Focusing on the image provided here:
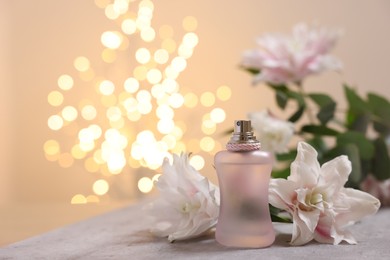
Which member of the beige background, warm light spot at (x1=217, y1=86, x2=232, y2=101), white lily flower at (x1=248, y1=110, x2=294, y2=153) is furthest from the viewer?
warm light spot at (x1=217, y1=86, x2=232, y2=101)

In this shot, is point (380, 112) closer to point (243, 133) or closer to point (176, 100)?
point (243, 133)

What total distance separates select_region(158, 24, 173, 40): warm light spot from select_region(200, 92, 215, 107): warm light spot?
0.28 metres

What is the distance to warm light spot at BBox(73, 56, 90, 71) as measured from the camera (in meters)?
2.28

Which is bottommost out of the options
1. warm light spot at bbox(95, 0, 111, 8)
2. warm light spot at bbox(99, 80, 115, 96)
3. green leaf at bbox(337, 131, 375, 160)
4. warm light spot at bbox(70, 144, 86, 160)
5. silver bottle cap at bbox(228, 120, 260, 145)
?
warm light spot at bbox(70, 144, 86, 160)

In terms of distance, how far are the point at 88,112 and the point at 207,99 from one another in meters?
0.50

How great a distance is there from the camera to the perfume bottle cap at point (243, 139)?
72 centimetres

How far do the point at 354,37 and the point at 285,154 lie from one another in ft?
3.47

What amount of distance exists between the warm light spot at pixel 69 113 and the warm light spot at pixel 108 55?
0.24 meters

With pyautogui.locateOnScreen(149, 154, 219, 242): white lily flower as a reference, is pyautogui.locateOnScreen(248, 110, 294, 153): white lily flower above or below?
above

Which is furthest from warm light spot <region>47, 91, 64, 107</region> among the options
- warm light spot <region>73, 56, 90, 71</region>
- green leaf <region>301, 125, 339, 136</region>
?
green leaf <region>301, 125, 339, 136</region>

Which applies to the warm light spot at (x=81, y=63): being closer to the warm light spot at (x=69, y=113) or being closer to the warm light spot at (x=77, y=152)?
the warm light spot at (x=69, y=113)

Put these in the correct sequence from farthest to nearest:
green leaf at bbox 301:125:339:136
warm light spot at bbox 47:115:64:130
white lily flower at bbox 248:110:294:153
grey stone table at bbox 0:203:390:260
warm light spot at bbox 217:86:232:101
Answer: warm light spot at bbox 47:115:64:130 → warm light spot at bbox 217:86:232:101 → green leaf at bbox 301:125:339:136 → white lily flower at bbox 248:110:294:153 → grey stone table at bbox 0:203:390:260

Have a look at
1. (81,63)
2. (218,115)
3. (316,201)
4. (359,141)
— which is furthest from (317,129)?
(81,63)

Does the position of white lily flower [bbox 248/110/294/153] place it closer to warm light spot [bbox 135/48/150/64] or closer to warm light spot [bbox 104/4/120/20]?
warm light spot [bbox 135/48/150/64]
